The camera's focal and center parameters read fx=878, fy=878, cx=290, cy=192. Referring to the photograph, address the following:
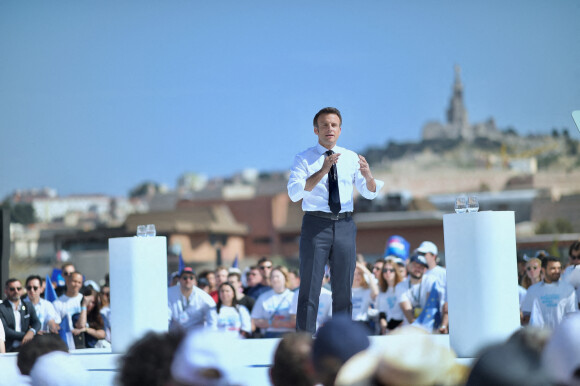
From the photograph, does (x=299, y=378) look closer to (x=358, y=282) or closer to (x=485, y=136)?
(x=358, y=282)

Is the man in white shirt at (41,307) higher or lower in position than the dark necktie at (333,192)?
lower

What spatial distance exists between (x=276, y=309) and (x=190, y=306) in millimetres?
944

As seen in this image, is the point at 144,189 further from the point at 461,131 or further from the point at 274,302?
the point at 274,302

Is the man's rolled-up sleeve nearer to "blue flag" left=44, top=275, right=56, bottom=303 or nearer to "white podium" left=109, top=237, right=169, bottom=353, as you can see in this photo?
"white podium" left=109, top=237, right=169, bottom=353

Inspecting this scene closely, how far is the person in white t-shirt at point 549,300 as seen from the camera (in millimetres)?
7660

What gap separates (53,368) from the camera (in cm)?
333

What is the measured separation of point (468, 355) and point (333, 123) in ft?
5.56

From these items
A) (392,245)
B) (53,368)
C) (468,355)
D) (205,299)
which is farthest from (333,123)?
(392,245)

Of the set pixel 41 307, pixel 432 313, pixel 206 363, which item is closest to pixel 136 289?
pixel 432 313

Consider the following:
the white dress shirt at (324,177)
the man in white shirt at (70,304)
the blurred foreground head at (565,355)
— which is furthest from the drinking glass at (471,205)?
the man in white shirt at (70,304)

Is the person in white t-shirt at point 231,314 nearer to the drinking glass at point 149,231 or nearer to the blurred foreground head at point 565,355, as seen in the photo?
the drinking glass at point 149,231

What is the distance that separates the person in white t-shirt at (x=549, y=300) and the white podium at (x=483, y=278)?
2606 millimetres

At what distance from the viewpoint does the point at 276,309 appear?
9.19 metres

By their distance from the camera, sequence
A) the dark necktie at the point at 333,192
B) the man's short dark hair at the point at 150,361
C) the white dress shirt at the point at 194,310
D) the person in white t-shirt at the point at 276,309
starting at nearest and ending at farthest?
the man's short dark hair at the point at 150,361 < the dark necktie at the point at 333,192 < the white dress shirt at the point at 194,310 < the person in white t-shirt at the point at 276,309
